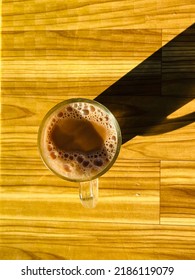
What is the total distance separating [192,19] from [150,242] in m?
0.38

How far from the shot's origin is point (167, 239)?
78cm

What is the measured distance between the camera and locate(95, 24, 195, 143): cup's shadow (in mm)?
766

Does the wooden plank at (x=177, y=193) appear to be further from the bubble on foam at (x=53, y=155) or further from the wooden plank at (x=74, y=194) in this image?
the bubble on foam at (x=53, y=155)

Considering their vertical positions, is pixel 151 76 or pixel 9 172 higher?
pixel 151 76

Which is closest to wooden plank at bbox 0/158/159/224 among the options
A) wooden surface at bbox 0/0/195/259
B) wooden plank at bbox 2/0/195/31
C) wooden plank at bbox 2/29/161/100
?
wooden surface at bbox 0/0/195/259

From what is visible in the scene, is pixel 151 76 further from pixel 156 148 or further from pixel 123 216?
pixel 123 216

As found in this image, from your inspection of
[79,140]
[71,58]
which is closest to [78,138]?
[79,140]

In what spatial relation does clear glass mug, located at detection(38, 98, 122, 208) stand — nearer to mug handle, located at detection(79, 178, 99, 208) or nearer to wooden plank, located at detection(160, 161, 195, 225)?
mug handle, located at detection(79, 178, 99, 208)

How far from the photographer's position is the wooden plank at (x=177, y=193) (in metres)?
0.77

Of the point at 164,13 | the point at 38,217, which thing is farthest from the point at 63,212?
A: the point at 164,13

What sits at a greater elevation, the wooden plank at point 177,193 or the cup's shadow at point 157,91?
the cup's shadow at point 157,91

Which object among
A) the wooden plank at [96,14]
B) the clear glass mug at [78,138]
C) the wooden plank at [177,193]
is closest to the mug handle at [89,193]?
the clear glass mug at [78,138]

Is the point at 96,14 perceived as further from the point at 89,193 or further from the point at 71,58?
the point at 89,193

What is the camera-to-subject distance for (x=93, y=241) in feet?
2.59
